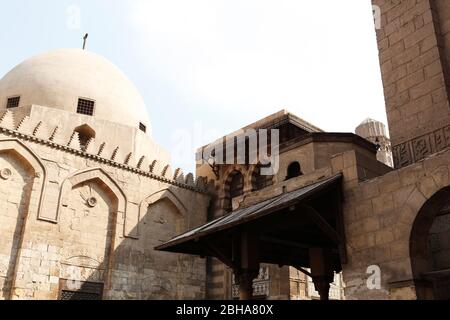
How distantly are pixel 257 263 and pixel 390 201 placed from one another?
7.78 ft

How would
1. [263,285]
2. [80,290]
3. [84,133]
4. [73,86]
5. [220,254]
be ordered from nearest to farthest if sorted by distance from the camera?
[220,254] → [80,290] → [263,285] → [84,133] → [73,86]

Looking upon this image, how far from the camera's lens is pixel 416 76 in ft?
23.7

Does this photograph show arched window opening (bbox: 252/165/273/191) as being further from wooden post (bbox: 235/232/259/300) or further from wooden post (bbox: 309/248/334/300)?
wooden post (bbox: 235/232/259/300)

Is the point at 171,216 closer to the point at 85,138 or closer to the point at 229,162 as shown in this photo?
the point at 229,162

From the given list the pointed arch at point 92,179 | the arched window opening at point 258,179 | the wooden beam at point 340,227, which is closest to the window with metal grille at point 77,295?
the pointed arch at point 92,179

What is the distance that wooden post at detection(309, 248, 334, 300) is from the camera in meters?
7.64

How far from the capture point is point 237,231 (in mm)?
7137

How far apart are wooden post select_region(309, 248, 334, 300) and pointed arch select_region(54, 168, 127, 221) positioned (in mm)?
9024

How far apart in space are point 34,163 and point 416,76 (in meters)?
11.3

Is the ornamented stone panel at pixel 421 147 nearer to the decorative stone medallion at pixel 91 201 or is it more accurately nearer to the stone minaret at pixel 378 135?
the decorative stone medallion at pixel 91 201

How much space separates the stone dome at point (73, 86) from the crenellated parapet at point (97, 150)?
1.78m

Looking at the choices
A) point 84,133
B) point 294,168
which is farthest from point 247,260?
point 84,133

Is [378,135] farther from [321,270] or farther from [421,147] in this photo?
[421,147]
